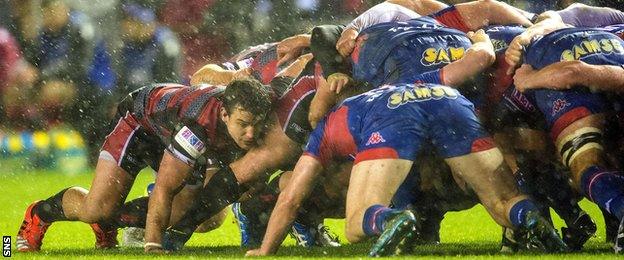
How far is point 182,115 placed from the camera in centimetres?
607

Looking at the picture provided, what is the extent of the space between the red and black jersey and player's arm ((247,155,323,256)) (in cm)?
76

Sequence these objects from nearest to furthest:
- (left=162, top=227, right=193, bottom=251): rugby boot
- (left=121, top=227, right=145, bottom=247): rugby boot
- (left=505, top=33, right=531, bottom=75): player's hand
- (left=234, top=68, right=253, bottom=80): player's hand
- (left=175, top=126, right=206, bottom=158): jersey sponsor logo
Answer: (left=505, top=33, right=531, bottom=75): player's hand
(left=175, top=126, right=206, bottom=158): jersey sponsor logo
(left=162, top=227, right=193, bottom=251): rugby boot
(left=121, top=227, right=145, bottom=247): rugby boot
(left=234, top=68, right=253, bottom=80): player's hand

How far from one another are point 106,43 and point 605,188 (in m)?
7.05

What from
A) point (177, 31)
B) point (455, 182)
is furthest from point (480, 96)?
point (177, 31)

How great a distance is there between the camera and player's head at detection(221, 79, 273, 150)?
5.71 meters

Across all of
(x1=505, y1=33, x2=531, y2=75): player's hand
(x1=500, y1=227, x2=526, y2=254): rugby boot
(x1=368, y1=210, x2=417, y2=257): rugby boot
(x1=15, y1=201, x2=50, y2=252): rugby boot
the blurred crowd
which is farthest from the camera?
the blurred crowd

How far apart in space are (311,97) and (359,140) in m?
1.04

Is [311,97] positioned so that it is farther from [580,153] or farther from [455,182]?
[580,153]

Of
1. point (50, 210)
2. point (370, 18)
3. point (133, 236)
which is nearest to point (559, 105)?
point (370, 18)

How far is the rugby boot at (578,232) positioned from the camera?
5453mm

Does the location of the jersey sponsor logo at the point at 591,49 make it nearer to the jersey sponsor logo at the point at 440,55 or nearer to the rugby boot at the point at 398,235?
the jersey sponsor logo at the point at 440,55

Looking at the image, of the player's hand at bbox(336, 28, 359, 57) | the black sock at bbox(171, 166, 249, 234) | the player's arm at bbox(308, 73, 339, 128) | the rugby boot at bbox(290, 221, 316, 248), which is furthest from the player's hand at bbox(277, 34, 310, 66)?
the black sock at bbox(171, 166, 249, 234)

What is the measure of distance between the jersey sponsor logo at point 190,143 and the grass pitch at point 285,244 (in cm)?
49

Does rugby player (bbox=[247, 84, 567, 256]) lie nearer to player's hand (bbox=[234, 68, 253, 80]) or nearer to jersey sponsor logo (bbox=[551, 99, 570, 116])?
jersey sponsor logo (bbox=[551, 99, 570, 116])
